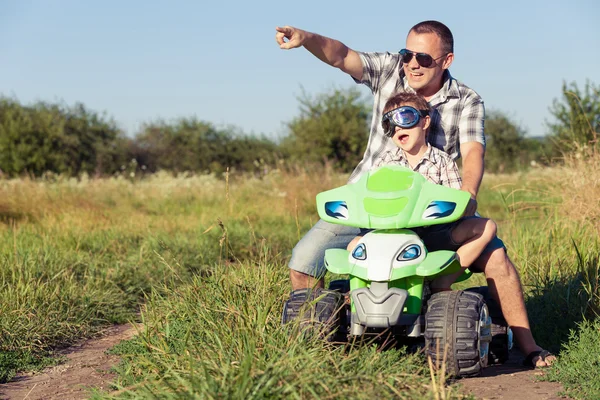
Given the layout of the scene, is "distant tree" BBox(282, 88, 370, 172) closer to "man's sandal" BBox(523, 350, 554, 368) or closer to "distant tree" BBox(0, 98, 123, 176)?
"distant tree" BBox(0, 98, 123, 176)

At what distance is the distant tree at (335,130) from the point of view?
112ft

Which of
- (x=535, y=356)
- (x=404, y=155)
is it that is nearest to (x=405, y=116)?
(x=404, y=155)

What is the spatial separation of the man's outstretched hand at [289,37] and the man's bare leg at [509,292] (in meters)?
1.58

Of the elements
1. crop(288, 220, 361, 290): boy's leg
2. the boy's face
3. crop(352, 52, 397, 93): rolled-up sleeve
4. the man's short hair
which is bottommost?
crop(288, 220, 361, 290): boy's leg

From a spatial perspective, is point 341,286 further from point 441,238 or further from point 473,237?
point 473,237

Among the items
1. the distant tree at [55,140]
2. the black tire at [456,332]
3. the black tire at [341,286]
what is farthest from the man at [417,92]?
the distant tree at [55,140]

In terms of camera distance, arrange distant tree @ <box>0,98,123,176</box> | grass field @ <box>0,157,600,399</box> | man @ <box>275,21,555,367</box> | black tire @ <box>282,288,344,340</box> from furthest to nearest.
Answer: distant tree @ <box>0,98,123,176</box>, man @ <box>275,21,555,367</box>, black tire @ <box>282,288,344,340</box>, grass field @ <box>0,157,600,399</box>

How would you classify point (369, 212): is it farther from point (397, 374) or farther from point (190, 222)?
point (190, 222)

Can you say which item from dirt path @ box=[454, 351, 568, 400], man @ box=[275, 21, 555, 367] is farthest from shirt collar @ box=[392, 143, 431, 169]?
dirt path @ box=[454, 351, 568, 400]

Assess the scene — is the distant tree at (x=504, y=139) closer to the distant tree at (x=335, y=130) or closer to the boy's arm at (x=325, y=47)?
the distant tree at (x=335, y=130)

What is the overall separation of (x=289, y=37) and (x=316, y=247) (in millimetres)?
1224

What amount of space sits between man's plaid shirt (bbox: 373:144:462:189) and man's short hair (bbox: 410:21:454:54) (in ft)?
2.20

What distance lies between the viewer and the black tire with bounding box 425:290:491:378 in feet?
12.2

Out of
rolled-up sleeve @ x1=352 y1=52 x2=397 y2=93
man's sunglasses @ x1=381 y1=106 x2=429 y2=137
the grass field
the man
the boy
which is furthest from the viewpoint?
rolled-up sleeve @ x1=352 y1=52 x2=397 y2=93
